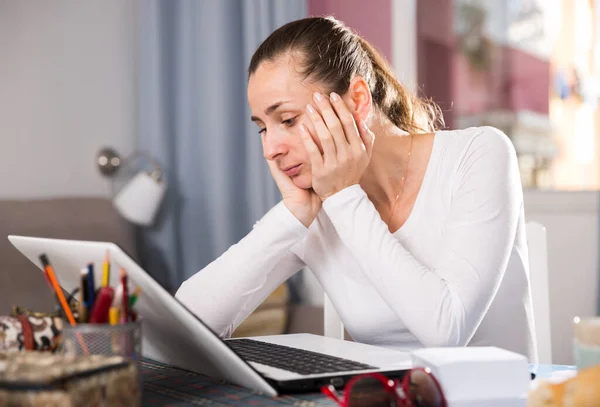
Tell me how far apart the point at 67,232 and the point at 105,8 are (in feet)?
3.06

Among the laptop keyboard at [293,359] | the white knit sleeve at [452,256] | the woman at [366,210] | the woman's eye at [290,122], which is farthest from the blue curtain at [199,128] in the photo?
the laptop keyboard at [293,359]

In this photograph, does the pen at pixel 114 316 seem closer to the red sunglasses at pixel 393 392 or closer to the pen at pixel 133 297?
the pen at pixel 133 297

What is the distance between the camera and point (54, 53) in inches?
113

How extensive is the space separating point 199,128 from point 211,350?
2.19 meters

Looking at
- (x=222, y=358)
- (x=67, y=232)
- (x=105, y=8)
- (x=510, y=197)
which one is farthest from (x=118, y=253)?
(x=105, y=8)

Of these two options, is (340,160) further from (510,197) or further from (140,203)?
(140,203)

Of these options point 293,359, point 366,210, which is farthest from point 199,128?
point 293,359

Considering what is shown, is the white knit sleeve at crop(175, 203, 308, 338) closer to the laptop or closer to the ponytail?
the laptop

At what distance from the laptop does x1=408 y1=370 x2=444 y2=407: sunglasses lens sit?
0.15m

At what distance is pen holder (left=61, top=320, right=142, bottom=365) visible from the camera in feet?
2.47

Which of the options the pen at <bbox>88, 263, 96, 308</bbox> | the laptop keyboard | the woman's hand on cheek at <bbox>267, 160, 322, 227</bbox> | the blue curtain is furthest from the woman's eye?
the blue curtain

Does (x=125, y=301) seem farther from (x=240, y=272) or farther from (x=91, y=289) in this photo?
(x=240, y=272)

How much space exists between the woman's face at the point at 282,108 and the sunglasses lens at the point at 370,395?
0.69 meters

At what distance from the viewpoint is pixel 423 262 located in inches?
54.1
